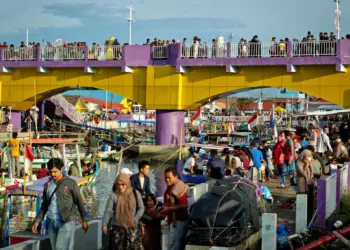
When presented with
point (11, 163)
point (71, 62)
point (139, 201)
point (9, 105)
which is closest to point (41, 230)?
point (139, 201)

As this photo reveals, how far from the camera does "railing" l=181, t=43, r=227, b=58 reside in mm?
31734

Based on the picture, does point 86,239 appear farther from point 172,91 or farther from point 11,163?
point 172,91

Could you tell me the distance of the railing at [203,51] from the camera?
104 ft

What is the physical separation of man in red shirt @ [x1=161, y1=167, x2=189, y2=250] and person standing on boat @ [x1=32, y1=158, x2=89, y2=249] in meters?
1.52

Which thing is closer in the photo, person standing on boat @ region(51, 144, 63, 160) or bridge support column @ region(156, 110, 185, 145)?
person standing on boat @ region(51, 144, 63, 160)

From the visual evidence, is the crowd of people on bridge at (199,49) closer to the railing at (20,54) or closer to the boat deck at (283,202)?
the railing at (20,54)

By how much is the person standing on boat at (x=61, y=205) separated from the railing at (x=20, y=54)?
27964 mm

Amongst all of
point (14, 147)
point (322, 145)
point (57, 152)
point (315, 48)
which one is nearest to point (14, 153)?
point (14, 147)

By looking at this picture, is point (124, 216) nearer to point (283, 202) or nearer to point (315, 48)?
point (283, 202)

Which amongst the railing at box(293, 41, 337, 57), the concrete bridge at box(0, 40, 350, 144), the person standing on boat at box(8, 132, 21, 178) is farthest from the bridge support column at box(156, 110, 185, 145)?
the person standing on boat at box(8, 132, 21, 178)

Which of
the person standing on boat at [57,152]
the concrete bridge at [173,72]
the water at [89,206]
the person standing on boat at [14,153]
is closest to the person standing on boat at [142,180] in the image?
the water at [89,206]

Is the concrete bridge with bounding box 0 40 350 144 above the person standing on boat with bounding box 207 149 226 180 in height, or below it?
above

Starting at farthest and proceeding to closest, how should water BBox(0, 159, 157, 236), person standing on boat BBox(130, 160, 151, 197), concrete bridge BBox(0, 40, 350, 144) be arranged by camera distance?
1. concrete bridge BBox(0, 40, 350, 144)
2. water BBox(0, 159, 157, 236)
3. person standing on boat BBox(130, 160, 151, 197)

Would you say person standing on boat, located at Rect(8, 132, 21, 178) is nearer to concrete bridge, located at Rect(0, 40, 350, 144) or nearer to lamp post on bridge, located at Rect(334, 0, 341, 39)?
concrete bridge, located at Rect(0, 40, 350, 144)
